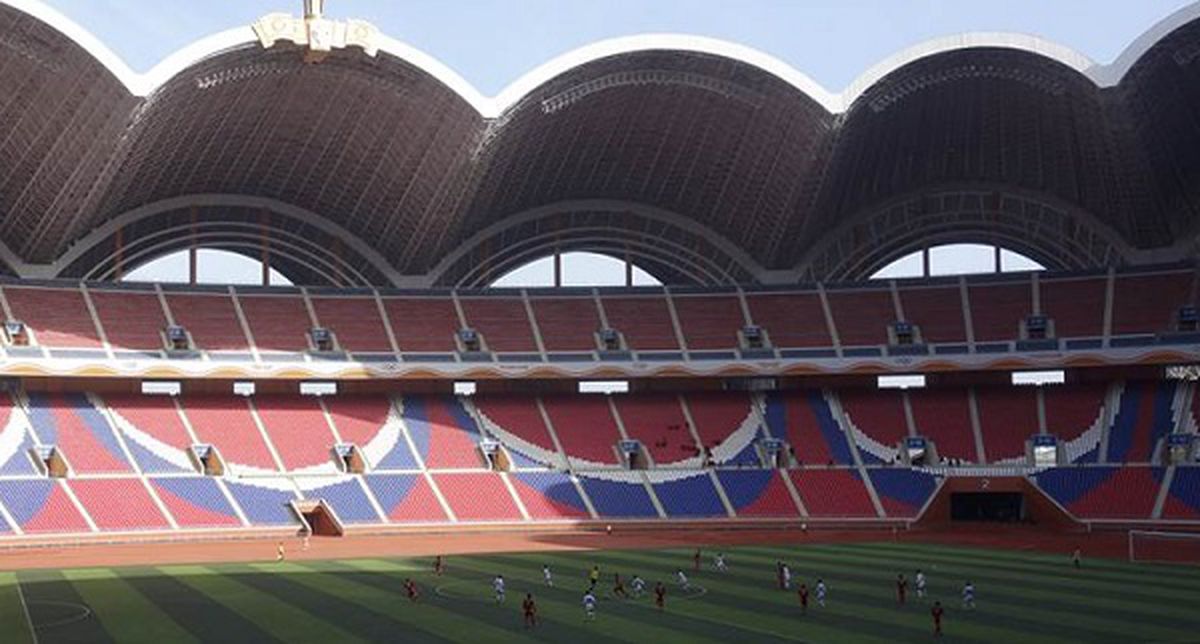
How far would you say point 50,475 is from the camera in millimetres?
68438

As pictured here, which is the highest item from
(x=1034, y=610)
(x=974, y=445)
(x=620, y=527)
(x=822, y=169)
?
(x=822, y=169)

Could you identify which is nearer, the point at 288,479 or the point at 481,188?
the point at 288,479

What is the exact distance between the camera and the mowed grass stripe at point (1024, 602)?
3600 cm

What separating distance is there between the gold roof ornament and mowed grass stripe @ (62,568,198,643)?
24.9 m

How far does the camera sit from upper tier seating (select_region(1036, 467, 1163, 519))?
224ft

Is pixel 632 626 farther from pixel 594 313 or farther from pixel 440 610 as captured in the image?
pixel 594 313

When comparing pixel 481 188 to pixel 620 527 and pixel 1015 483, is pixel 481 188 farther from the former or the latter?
pixel 1015 483

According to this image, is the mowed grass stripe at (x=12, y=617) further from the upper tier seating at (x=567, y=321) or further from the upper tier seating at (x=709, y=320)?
the upper tier seating at (x=709, y=320)

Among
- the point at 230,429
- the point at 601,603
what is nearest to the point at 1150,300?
the point at 601,603

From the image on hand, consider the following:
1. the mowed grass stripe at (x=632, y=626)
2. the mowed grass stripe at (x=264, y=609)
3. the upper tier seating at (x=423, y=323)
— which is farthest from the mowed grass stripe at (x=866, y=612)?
the upper tier seating at (x=423, y=323)

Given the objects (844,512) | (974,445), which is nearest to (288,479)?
(844,512)

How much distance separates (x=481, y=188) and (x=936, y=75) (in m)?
26.2

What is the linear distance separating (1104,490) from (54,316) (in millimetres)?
57392

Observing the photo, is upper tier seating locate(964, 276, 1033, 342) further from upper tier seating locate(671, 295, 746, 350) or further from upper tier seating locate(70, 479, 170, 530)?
upper tier seating locate(70, 479, 170, 530)
